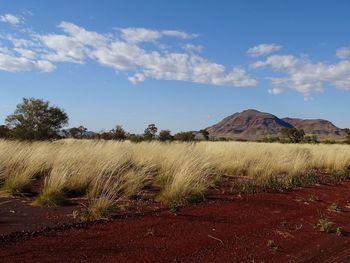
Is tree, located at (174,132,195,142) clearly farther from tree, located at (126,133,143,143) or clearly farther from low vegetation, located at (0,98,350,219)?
low vegetation, located at (0,98,350,219)

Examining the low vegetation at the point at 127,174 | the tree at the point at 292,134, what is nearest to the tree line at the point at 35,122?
the low vegetation at the point at 127,174

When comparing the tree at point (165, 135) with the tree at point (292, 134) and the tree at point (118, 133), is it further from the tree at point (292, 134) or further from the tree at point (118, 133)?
the tree at point (292, 134)

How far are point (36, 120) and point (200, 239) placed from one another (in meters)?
20.7

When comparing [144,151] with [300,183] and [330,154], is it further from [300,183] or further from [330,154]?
[330,154]

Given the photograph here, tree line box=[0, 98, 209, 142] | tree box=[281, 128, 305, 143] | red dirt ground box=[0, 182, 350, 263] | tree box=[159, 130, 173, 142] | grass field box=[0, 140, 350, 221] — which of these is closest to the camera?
red dirt ground box=[0, 182, 350, 263]

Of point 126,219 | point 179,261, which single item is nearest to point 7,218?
point 126,219

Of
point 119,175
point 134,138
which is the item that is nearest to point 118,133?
point 134,138

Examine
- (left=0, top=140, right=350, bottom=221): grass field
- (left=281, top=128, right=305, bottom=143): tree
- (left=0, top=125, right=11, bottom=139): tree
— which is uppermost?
(left=281, top=128, right=305, bottom=143): tree

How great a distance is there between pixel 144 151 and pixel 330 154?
9919 mm

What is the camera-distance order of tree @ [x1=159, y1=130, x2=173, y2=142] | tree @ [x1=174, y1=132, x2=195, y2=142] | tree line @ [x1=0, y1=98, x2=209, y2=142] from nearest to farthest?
tree line @ [x1=0, y1=98, x2=209, y2=142] < tree @ [x1=159, y1=130, x2=173, y2=142] < tree @ [x1=174, y1=132, x2=195, y2=142]

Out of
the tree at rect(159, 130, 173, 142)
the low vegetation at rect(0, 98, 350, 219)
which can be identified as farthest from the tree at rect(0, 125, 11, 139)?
the tree at rect(159, 130, 173, 142)

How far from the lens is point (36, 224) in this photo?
695 centimetres

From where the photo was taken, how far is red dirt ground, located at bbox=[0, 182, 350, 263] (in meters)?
5.96

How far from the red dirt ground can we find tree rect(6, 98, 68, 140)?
57.8ft
